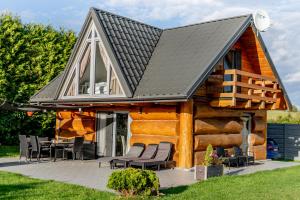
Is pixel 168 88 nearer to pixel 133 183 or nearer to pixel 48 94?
pixel 133 183

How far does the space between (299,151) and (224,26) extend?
30.4ft

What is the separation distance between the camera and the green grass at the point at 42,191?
32.0ft

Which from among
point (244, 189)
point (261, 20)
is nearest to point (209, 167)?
point (244, 189)

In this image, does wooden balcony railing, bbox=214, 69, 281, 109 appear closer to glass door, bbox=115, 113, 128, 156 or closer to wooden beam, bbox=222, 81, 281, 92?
wooden beam, bbox=222, 81, 281, 92

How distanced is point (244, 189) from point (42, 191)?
5.34m

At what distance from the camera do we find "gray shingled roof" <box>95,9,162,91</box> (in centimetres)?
1736

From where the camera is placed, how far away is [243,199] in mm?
10273

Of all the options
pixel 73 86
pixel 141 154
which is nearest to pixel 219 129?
pixel 141 154

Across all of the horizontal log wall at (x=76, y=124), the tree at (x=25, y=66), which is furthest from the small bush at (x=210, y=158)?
the tree at (x=25, y=66)

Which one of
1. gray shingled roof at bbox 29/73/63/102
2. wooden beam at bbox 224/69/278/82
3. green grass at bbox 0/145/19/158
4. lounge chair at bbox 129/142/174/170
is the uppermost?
wooden beam at bbox 224/69/278/82

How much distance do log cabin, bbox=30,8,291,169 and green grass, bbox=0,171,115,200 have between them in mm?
5391

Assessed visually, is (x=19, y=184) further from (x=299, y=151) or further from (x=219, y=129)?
(x=299, y=151)

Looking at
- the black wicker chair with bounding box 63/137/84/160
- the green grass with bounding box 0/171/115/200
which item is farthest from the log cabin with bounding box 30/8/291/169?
the green grass with bounding box 0/171/115/200

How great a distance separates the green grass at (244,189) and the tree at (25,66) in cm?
1397
